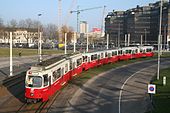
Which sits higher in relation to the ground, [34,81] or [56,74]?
[56,74]

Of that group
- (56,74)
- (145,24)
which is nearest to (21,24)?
(145,24)

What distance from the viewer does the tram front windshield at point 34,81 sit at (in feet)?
82.4

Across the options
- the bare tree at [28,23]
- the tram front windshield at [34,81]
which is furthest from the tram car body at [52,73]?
the bare tree at [28,23]

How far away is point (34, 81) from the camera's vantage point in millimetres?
25219

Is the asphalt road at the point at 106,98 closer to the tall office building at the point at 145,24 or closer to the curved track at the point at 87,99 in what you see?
the curved track at the point at 87,99

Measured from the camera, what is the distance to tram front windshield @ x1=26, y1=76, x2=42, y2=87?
25.1m

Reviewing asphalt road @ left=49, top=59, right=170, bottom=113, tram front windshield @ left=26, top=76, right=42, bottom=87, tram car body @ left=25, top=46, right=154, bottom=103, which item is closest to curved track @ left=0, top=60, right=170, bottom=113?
asphalt road @ left=49, top=59, right=170, bottom=113

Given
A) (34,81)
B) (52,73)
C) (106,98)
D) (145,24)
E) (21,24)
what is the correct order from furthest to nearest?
(21,24) → (145,24) → (106,98) → (52,73) → (34,81)

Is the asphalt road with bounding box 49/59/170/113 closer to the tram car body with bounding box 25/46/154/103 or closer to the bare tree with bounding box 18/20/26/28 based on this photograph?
the tram car body with bounding box 25/46/154/103

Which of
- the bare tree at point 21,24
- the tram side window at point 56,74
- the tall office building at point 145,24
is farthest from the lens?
the bare tree at point 21,24

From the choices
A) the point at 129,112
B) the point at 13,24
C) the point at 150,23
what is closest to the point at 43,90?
the point at 129,112

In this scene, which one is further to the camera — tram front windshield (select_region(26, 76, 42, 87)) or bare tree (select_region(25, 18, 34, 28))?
bare tree (select_region(25, 18, 34, 28))

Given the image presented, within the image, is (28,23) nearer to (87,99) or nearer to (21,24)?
(21,24)

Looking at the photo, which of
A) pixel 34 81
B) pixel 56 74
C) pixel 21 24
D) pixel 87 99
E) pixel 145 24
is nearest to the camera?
pixel 34 81
